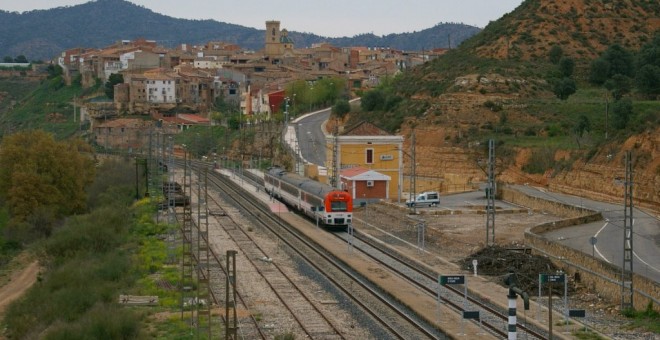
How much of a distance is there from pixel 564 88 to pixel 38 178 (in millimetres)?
33585

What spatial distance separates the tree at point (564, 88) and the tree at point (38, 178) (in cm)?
3087

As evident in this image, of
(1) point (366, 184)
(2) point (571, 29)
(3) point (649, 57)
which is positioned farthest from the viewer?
(2) point (571, 29)

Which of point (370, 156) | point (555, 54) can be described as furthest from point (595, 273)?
point (555, 54)

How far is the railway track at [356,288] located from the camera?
24080mm

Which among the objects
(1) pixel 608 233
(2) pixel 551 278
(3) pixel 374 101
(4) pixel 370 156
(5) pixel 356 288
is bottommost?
(5) pixel 356 288

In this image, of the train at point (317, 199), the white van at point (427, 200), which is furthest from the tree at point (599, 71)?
the white van at point (427, 200)

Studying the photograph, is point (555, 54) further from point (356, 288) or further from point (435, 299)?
point (435, 299)

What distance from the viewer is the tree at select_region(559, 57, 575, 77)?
250 ft

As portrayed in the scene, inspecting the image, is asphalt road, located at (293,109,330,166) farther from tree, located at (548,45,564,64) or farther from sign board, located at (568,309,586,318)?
sign board, located at (568,309,586,318)

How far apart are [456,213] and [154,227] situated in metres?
12.3

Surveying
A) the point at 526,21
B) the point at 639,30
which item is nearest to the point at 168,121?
the point at 526,21

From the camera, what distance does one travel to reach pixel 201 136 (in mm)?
101438

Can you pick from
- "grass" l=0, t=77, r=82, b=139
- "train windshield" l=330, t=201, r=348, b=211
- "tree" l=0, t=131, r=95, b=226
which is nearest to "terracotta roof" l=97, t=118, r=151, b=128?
"grass" l=0, t=77, r=82, b=139

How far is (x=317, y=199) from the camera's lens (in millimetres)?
44344
